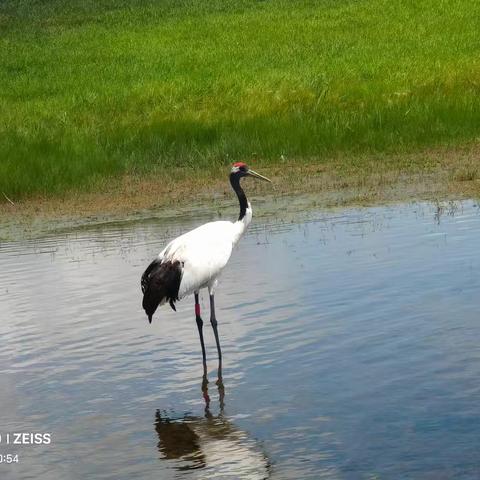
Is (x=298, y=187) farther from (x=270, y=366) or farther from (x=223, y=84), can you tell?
(x=223, y=84)

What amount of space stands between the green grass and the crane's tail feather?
1044cm

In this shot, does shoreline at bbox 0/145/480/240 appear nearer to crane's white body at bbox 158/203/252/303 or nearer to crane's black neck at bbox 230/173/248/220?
crane's black neck at bbox 230/173/248/220

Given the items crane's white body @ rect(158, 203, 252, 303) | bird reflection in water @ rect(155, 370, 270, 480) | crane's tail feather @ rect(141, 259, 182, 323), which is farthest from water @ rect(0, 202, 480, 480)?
crane's white body @ rect(158, 203, 252, 303)

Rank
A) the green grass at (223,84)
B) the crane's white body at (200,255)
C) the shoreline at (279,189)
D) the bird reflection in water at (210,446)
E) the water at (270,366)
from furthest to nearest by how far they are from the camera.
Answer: the green grass at (223,84), the shoreline at (279,189), the crane's white body at (200,255), the water at (270,366), the bird reflection in water at (210,446)

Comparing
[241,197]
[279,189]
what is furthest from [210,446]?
[279,189]

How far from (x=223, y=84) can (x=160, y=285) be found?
20.0 m

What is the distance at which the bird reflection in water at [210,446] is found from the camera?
25.3 feet

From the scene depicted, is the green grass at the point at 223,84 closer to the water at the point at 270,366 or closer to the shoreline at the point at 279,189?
the shoreline at the point at 279,189

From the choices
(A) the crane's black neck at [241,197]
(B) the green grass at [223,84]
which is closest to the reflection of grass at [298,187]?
(B) the green grass at [223,84]

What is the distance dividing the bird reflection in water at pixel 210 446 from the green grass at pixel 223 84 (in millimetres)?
12238

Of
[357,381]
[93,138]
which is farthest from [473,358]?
[93,138]

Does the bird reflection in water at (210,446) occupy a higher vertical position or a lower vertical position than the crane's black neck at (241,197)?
→ lower

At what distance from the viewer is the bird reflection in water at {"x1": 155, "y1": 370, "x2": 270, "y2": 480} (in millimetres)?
7711

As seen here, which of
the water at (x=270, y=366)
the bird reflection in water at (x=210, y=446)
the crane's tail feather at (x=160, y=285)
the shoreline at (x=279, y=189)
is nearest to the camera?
the bird reflection in water at (x=210, y=446)
